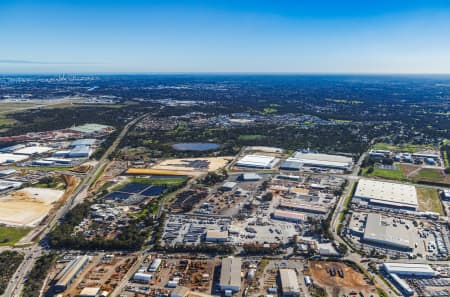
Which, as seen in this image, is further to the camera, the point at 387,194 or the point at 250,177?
the point at 250,177

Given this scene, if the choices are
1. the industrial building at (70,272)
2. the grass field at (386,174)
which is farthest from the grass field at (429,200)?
the industrial building at (70,272)

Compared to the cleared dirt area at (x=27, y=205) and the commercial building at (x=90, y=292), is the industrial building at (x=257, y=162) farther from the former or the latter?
the commercial building at (x=90, y=292)

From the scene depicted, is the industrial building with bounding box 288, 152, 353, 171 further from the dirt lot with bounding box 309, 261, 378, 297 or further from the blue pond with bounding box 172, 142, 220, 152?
the dirt lot with bounding box 309, 261, 378, 297

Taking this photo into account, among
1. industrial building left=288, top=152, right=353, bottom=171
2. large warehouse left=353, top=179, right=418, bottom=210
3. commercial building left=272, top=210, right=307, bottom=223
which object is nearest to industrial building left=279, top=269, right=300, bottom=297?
commercial building left=272, top=210, right=307, bottom=223

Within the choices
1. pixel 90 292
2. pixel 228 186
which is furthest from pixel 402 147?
pixel 90 292

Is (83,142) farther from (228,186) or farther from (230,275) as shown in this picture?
(230,275)

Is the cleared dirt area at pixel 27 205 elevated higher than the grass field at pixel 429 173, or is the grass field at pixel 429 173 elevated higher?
the grass field at pixel 429 173
